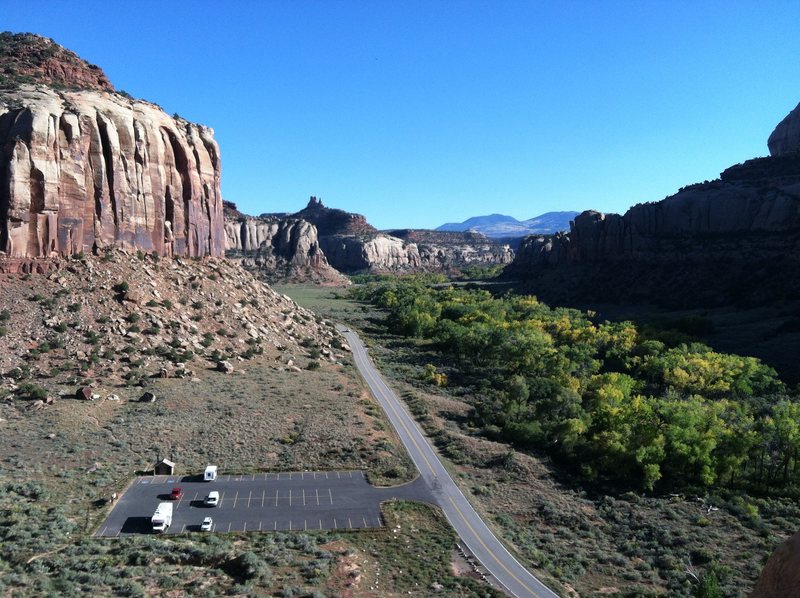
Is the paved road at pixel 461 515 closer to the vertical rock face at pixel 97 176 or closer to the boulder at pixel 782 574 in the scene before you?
the boulder at pixel 782 574

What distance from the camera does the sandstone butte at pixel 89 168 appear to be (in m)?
49.2

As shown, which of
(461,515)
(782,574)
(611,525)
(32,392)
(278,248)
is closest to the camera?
(782,574)

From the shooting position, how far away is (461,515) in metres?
29.9

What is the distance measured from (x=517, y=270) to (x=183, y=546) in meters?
168

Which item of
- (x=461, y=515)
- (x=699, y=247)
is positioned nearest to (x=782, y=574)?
(x=461, y=515)

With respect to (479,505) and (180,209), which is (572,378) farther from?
(180,209)

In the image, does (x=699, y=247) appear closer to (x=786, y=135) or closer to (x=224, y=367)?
(x=786, y=135)

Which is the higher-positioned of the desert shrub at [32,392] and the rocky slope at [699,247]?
the rocky slope at [699,247]

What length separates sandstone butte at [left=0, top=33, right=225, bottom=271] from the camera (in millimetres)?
49250

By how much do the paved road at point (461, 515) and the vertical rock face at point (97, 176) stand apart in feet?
102

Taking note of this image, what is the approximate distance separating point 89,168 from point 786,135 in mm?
182478

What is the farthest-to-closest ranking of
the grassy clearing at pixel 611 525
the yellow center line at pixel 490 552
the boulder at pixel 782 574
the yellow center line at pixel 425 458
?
the grassy clearing at pixel 611 525, the yellow center line at pixel 425 458, the yellow center line at pixel 490 552, the boulder at pixel 782 574

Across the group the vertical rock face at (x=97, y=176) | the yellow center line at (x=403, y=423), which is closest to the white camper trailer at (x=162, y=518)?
the yellow center line at (x=403, y=423)

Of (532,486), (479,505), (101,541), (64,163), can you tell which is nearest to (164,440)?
(101,541)
